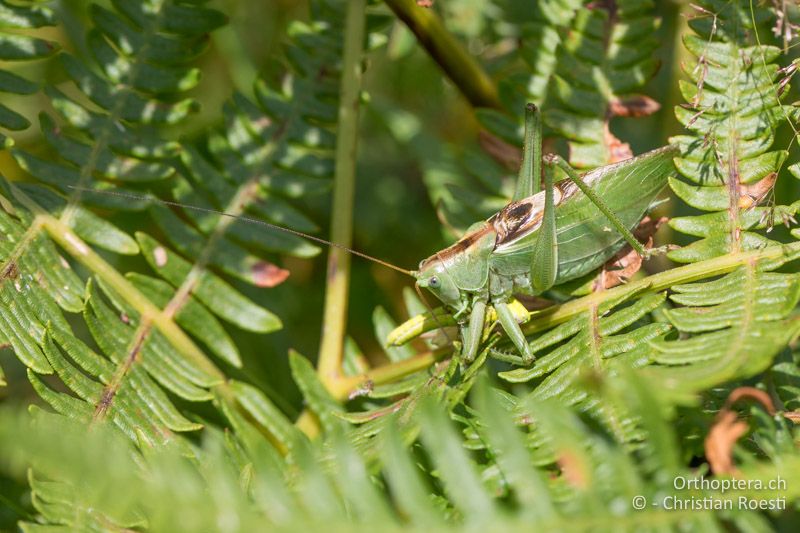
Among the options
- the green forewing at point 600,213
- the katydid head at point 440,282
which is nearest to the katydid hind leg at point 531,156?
the green forewing at point 600,213

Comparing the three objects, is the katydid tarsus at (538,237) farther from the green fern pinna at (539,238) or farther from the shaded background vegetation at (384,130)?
the shaded background vegetation at (384,130)

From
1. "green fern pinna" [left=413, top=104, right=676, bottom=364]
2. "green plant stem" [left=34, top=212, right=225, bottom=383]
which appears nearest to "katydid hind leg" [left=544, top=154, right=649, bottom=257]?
"green fern pinna" [left=413, top=104, right=676, bottom=364]

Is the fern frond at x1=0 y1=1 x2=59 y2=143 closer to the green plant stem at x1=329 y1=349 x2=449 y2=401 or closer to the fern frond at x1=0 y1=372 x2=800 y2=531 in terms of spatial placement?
the green plant stem at x1=329 y1=349 x2=449 y2=401

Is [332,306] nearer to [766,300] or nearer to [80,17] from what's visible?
[766,300]

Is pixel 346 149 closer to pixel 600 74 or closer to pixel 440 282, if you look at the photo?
pixel 440 282

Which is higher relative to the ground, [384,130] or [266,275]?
[384,130]

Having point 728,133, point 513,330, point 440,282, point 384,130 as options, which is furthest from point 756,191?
point 384,130

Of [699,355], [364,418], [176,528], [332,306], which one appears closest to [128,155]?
[332,306]
